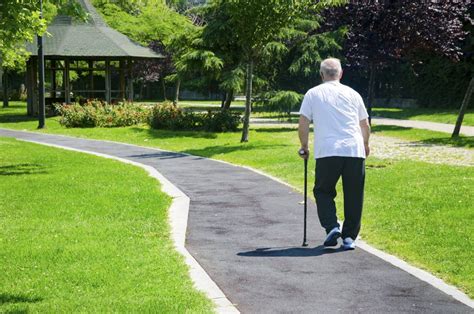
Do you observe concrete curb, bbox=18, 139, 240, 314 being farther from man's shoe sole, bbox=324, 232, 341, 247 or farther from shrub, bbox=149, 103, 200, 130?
shrub, bbox=149, 103, 200, 130

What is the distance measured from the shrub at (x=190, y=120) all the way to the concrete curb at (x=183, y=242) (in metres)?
11.5

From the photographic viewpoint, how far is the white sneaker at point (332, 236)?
7.44 m

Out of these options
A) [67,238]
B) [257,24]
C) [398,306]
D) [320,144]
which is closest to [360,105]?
[320,144]

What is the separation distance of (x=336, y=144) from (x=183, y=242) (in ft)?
Answer: 6.78

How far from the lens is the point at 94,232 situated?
8.24 metres

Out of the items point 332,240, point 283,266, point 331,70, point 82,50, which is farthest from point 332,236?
point 82,50

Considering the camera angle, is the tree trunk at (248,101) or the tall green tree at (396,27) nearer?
the tree trunk at (248,101)

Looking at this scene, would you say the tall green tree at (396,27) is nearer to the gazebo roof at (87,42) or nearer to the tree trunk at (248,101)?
the tree trunk at (248,101)

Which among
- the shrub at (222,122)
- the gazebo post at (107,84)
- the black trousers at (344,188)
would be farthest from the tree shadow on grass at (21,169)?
the gazebo post at (107,84)

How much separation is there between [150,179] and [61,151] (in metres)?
7.27

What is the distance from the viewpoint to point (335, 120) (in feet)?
23.9

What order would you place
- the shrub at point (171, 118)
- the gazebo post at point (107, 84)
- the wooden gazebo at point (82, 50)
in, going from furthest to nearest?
the gazebo post at point (107, 84) → the wooden gazebo at point (82, 50) → the shrub at point (171, 118)

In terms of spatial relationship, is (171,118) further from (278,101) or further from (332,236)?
(332,236)

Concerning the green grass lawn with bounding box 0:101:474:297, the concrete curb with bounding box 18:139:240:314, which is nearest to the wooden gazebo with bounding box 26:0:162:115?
the green grass lawn with bounding box 0:101:474:297
